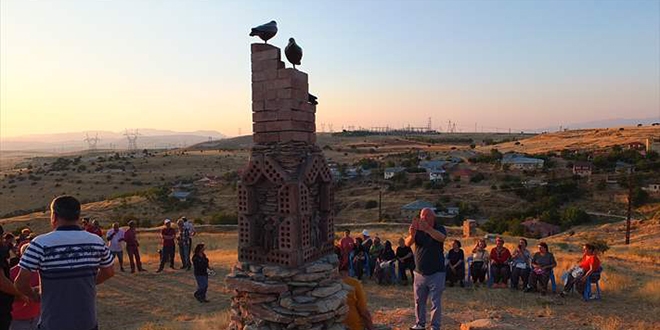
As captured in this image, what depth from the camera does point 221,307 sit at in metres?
10.7

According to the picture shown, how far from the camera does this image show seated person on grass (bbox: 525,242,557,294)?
421 inches

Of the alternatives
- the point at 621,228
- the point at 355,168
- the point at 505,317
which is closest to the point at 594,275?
the point at 505,317

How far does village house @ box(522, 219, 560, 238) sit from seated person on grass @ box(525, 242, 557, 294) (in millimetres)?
20294

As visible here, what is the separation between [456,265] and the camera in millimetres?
11516

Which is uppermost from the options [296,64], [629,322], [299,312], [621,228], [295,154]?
[296,64]

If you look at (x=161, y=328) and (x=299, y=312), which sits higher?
(x=299, y=312)

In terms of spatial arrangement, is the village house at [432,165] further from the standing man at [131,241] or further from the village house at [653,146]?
the standing man at [131,241]

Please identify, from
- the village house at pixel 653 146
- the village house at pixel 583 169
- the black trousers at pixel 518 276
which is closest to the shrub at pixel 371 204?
the village house at pixel 583 169

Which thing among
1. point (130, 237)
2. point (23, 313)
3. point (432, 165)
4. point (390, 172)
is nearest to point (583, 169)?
point (432, 165)

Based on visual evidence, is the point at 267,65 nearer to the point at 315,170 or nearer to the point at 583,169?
the point at 315,170

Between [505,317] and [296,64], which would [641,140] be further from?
[296,64]

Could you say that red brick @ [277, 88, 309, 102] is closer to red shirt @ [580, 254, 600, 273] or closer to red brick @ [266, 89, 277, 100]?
red brick @ [266, 89, 277, 100]

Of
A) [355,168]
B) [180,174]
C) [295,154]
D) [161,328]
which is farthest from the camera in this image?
[180,174]

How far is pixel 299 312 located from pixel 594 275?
26.2 ft
